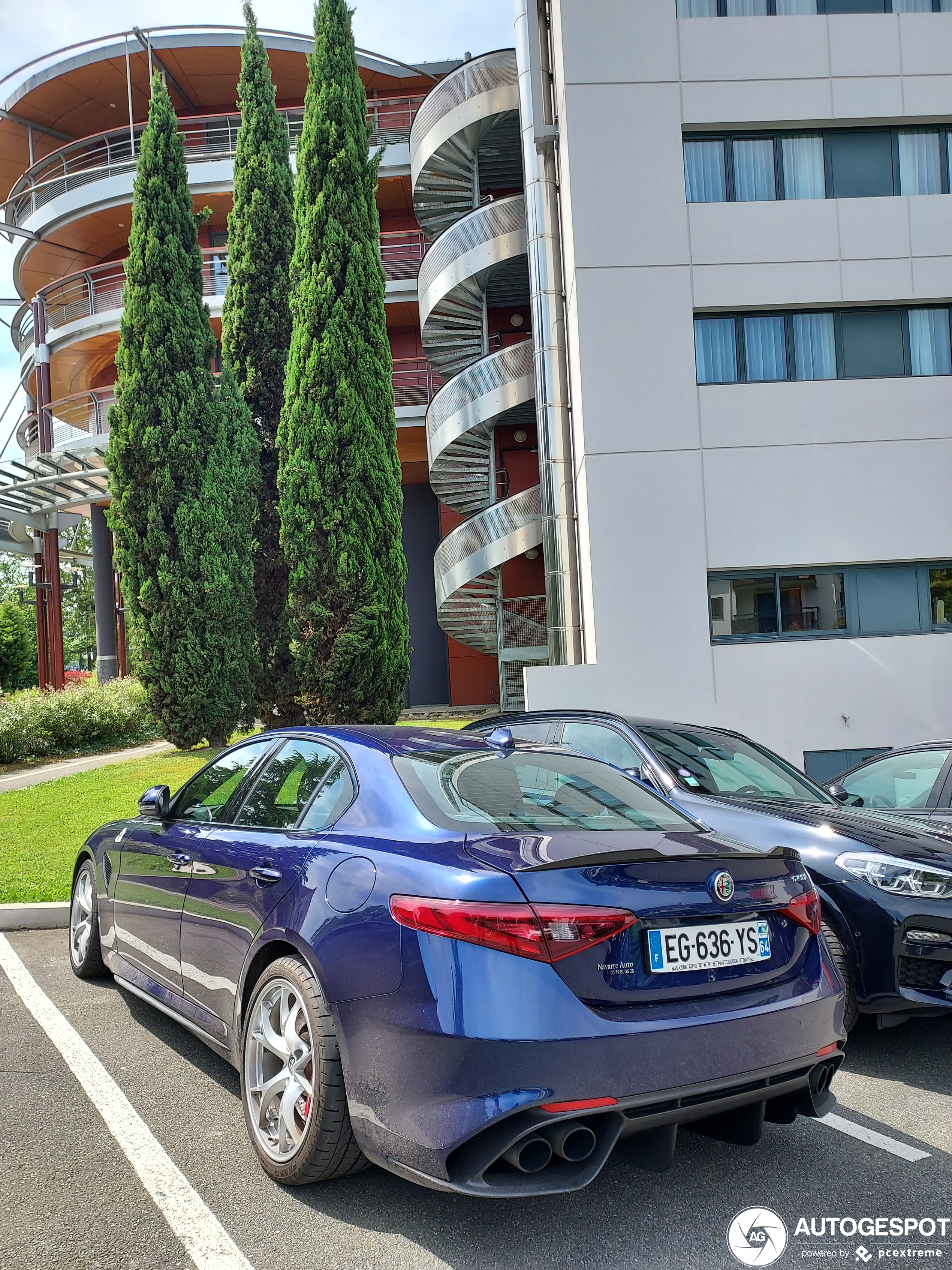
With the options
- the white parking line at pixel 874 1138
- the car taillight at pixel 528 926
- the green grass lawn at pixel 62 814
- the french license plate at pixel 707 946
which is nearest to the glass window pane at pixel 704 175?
the green grass lawn at pixel 62 814

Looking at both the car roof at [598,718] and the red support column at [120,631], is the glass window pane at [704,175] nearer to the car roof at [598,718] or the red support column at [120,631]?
the car roof at [598,718]

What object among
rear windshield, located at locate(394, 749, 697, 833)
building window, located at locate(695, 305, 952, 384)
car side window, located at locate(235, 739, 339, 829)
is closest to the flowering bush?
building window, located at locate(695, 305, 952, 384)

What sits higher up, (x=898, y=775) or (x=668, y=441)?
(x=668, y=441)

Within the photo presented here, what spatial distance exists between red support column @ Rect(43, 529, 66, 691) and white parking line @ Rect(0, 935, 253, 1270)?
1001 inches

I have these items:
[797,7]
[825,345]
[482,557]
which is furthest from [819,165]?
[482,557]

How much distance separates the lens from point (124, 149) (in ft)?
99.2

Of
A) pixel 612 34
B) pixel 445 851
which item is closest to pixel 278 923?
pixel 445 851

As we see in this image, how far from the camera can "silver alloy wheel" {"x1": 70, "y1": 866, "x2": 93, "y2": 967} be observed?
5500 mm

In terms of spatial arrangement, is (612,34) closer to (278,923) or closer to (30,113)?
(278,923)

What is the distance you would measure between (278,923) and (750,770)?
11.6ft

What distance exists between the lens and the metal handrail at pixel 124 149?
26.7 meters

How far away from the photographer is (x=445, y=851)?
2.96 meters

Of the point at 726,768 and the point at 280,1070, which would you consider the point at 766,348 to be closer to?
the point at 726,768

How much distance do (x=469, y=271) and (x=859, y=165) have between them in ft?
20.3
